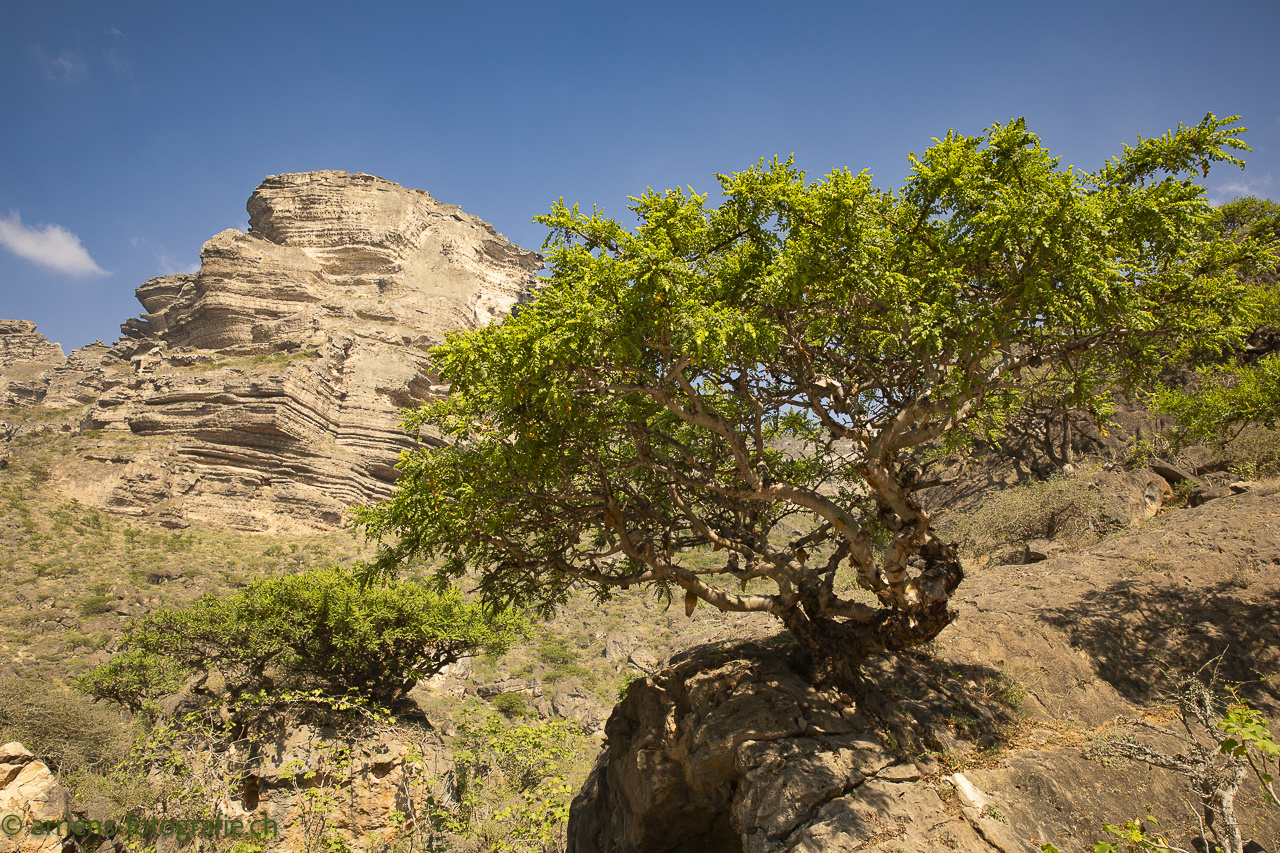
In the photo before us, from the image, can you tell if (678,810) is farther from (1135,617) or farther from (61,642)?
(61,642)

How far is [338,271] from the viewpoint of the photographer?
9444 centimetres

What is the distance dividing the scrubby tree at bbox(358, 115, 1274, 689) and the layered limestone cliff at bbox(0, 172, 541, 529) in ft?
85.4

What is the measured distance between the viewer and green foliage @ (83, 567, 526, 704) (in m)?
21.5

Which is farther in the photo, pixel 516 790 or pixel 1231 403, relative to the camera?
pixel 516 790

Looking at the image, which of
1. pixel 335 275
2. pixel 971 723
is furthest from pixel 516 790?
pixel 335 275

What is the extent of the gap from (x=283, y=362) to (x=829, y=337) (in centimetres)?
7203

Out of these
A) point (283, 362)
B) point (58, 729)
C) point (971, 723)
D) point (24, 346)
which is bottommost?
point (58, 729)

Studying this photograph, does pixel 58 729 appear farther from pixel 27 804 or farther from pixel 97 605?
pixel 97 605

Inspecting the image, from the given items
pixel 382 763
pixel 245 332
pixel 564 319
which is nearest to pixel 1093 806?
pixel 564 319

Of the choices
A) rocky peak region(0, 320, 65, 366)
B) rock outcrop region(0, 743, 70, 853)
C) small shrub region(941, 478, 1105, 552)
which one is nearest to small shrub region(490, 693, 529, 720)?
rock outcrop region(0, 743, 70, 853)

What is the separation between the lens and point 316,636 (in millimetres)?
22172

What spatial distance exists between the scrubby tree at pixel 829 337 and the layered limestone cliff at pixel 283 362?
26.0m

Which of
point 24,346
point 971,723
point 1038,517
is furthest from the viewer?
point 24,346

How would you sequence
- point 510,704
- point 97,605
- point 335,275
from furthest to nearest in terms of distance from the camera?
point 335,275 → point 97,605 → point 510,704
